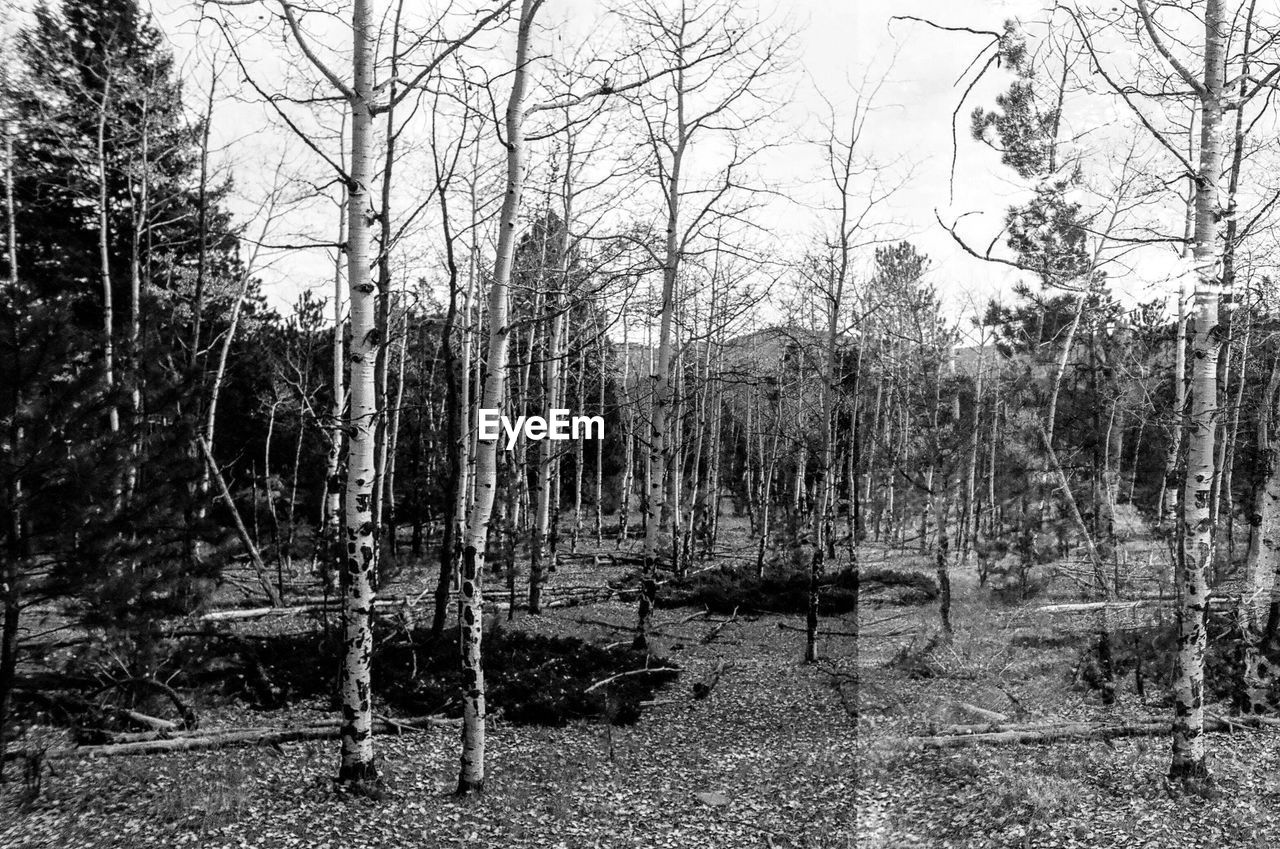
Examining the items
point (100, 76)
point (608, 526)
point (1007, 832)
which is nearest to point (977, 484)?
point (1007, 832)

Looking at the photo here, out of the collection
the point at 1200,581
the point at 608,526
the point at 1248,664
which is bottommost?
the point at 608,526

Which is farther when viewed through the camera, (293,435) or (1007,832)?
(293,435)

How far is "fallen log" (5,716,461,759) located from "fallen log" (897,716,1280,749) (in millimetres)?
4764

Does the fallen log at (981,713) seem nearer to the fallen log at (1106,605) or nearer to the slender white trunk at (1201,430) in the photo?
the slender white trunk at (1201,430)

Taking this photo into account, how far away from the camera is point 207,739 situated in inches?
235

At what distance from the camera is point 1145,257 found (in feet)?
9.05

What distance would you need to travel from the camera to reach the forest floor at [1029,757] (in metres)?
2.93

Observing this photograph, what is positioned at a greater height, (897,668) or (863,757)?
(897,668)

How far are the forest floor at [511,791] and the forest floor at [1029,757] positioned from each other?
2.63ft

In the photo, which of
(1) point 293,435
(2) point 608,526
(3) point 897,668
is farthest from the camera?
(2) point 608,526

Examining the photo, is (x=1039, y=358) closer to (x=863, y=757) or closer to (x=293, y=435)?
(x=863, y=757)

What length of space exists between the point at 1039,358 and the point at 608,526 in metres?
21.8

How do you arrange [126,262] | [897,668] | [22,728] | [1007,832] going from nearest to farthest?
[1007,832] → [897,668] → [22,728] → [126,262]

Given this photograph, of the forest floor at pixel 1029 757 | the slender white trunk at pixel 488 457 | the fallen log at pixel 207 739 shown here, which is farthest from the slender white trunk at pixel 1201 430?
the fallen log at pixel 207 739
